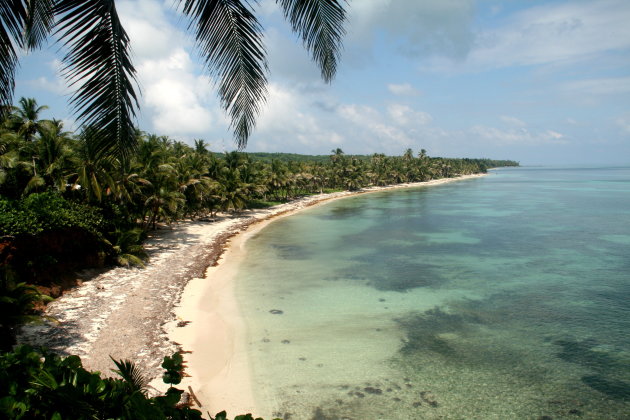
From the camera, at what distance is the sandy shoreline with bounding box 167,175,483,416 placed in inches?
→ 405

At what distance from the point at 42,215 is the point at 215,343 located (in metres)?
8.71

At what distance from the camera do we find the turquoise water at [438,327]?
1058 centimetres

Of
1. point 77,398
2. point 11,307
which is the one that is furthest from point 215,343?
point 77,398

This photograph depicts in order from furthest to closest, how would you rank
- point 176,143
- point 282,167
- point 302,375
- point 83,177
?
point 282,167, point 176,143, point 83,177, point 302,375

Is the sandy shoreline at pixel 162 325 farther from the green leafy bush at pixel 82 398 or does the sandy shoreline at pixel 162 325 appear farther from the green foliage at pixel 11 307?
the green leafy bush at pixel 82 398

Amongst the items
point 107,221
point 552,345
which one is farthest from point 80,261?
point 552,345

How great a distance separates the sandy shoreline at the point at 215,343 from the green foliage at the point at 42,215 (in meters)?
5.73

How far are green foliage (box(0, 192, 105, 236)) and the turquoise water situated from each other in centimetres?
815

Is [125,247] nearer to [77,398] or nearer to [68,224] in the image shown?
[68,224]

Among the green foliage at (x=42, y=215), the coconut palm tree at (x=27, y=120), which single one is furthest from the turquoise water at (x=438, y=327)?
the coconut palm tree at (x=27, y=120)

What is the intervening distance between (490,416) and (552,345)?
19.2 feet

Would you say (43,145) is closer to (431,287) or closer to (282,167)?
(431,287)

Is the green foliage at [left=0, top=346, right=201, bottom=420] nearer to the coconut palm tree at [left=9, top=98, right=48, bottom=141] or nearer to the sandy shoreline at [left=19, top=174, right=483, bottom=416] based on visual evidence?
the sandy shoreline at [left=19, top=174, right=483, bottom=416]

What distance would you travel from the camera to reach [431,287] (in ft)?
68.6
